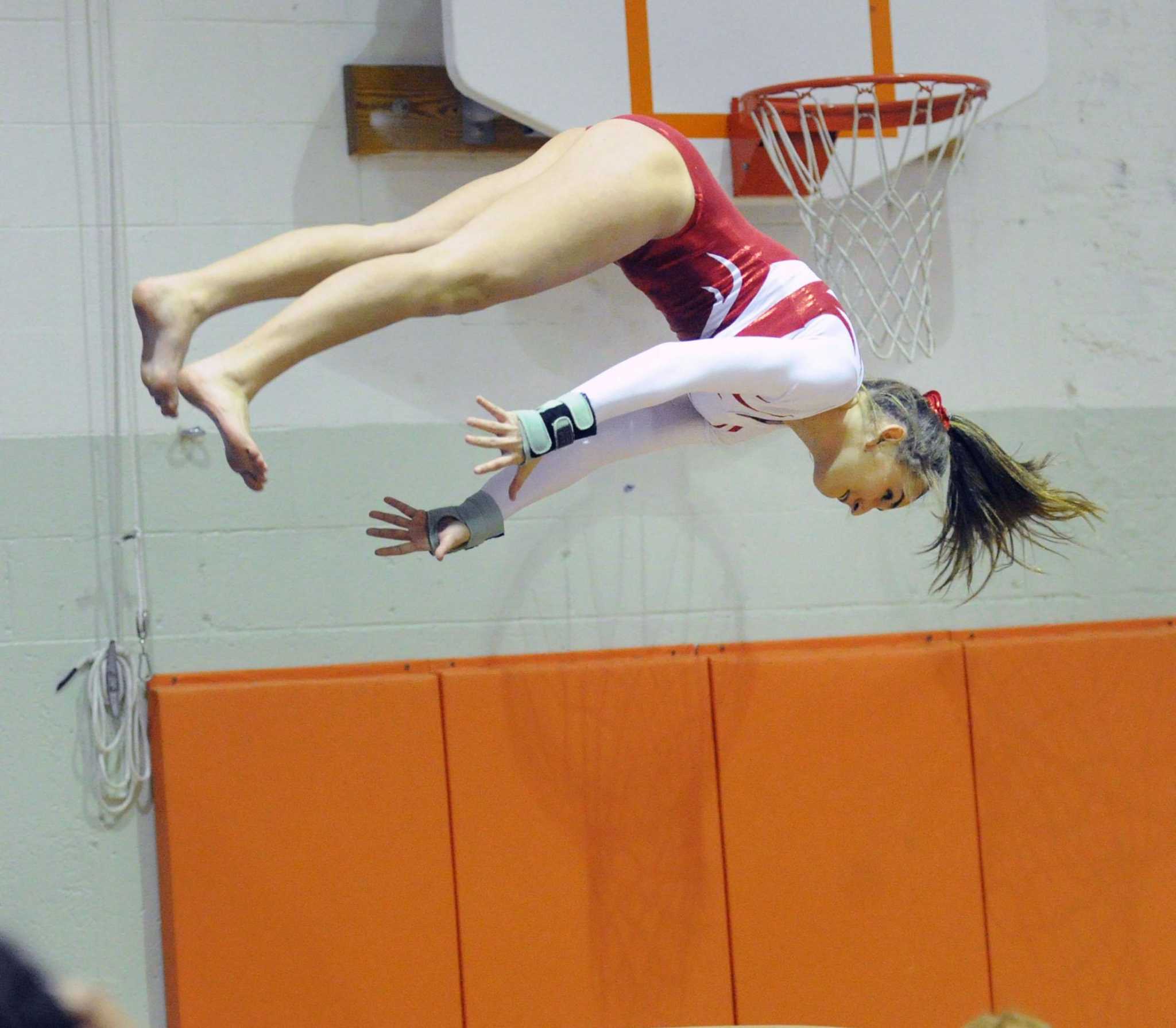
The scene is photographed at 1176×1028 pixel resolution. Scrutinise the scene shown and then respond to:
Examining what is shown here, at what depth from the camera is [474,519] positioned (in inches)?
105

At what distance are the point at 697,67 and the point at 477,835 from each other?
1825 millimetres

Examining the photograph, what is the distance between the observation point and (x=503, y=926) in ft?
11.0

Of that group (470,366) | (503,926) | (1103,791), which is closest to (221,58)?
A: (470,366)

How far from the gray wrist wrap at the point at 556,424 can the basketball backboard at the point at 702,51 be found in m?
1.14

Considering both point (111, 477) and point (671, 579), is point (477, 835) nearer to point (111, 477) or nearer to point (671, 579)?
point (671, 579)

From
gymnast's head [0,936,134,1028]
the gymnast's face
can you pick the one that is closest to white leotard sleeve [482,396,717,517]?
the gymnast's face

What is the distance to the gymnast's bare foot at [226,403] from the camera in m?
2.03

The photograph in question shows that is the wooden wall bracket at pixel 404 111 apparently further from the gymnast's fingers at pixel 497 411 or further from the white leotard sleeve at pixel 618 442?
the gymnast's fingers at pixel 497 411

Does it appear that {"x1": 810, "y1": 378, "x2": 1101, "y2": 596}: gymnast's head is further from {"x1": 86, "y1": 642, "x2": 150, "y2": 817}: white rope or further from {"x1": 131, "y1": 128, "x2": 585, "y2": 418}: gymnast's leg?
{"x1": 86, "y1": 642, "x2": 150, "y2": 817}: white rope

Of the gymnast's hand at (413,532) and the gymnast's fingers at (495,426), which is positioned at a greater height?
the gymnast's fingers at (495,426)

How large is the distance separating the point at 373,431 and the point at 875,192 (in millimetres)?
1390

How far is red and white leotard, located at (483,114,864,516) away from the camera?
7.55 feet

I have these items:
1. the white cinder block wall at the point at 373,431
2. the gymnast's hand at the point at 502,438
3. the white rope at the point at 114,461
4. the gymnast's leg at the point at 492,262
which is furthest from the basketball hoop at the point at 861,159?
the white rope at the point at 114,461

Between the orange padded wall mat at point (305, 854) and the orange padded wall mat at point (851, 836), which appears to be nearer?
the orange padded wall mat at point (305, 854)
